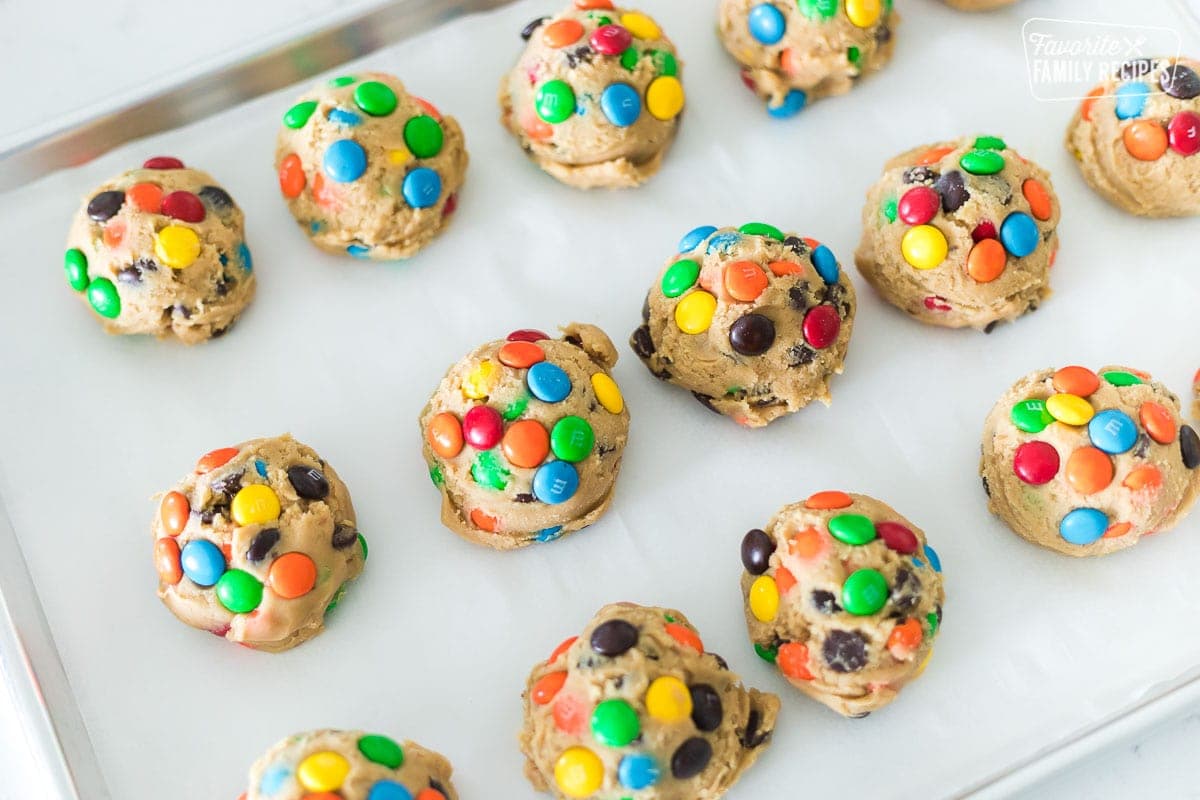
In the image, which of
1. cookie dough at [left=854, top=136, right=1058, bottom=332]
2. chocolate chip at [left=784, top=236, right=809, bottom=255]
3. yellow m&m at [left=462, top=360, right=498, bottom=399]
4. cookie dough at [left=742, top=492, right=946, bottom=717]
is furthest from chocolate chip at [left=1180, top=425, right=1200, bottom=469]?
yellow m&m at [left=462, top=360, right=498, bottom=399]

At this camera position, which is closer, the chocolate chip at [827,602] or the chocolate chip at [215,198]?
the chocolate chip at [827,602]

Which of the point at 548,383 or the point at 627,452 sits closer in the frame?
the point at 548,383

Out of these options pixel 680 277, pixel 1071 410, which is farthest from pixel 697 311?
pixel 1071 410

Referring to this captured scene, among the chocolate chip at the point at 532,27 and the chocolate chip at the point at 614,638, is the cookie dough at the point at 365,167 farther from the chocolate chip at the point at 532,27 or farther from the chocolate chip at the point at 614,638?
the chocolate chip at the point at 614,638

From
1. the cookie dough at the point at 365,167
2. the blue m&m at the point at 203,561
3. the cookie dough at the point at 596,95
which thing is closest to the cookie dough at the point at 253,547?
the blue m&m at the point at 203,561

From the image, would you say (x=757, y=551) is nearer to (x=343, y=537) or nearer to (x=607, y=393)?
(x=607, y=393)
